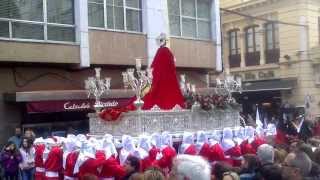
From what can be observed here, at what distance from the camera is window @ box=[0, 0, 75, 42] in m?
16.3

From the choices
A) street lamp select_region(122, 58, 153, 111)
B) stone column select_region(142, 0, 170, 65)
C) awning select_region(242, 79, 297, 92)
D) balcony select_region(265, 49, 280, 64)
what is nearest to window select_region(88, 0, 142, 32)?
stone column select_region(142, 0, 170, 65)

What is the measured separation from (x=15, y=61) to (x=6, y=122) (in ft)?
6.06

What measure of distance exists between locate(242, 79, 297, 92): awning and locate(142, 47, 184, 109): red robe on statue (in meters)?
20.8

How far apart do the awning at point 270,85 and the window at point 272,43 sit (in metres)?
1.28

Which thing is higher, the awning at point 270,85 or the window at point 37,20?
the window at point 37,20

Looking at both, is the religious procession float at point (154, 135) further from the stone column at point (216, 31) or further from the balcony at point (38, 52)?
the stone column at point (216, 31)

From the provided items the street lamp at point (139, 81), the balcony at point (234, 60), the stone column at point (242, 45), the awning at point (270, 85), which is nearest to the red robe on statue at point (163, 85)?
the street lamp at point (139, 81)

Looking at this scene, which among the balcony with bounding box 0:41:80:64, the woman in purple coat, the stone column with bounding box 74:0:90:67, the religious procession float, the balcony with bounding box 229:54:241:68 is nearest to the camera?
the religious procession float

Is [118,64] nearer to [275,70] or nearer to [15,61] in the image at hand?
[15,61]

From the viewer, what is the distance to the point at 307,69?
3041 cm

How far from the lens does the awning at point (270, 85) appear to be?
30.8 meters

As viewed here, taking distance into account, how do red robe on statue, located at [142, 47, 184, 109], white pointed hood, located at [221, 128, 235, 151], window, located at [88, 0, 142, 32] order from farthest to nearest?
window, located at [88, 0, 142, 32] → red robe on statue, located at [142, 47, 184, 109] → white pointed hood, located at [221, 128, 235, 151]

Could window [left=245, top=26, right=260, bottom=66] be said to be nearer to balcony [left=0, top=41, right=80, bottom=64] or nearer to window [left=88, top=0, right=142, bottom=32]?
window [left=88, top=0, right=142, bottom=32]

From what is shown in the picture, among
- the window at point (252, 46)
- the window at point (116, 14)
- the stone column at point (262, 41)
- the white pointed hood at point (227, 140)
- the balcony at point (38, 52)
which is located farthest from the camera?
the window at point (252, 46)
